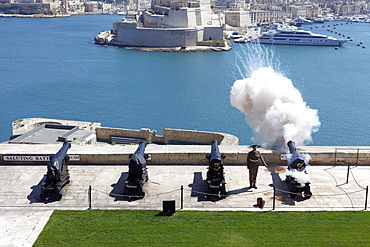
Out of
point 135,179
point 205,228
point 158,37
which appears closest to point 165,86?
point 158,37

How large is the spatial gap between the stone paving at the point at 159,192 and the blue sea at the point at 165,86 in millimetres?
20289

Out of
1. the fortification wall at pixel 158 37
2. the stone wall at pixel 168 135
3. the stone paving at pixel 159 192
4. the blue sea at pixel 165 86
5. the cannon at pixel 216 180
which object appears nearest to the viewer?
the stone paving at pixel 159 192

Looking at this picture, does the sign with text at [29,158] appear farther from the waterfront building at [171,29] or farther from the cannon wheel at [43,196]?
the waterfront building at [171,29]

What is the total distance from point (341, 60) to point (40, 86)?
42837 mm

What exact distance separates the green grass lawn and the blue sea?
22611 millimetres

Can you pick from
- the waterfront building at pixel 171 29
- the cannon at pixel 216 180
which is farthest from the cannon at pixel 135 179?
the waterfront building at pixel 171 29

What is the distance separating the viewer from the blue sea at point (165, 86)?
37.2 meters

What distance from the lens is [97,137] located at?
23297mm

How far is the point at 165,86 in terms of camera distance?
5050 cm

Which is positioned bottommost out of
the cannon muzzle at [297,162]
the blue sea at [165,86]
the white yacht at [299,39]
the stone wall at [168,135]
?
the blue sea at [165,86]

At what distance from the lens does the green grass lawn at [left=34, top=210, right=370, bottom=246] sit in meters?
8.65

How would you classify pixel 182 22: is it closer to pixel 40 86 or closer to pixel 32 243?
pixel 40 86

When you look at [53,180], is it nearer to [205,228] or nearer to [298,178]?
[205,228]

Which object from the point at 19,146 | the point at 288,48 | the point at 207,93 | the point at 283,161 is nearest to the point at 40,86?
the point at 207,93
